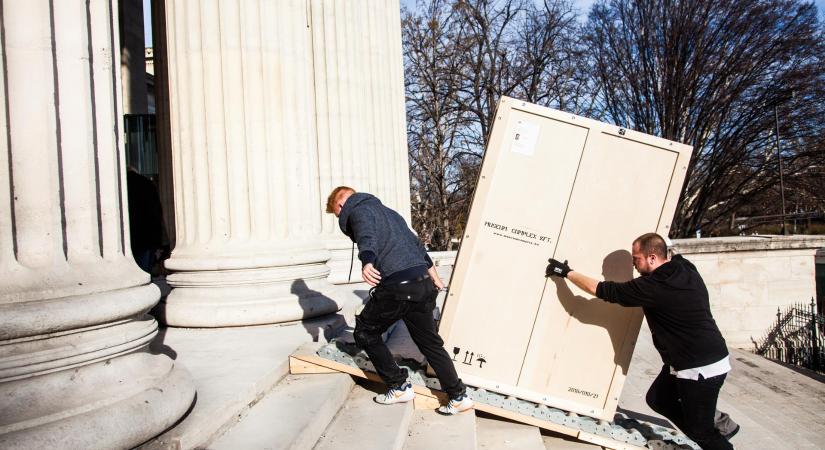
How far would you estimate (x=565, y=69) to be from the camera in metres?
26.9

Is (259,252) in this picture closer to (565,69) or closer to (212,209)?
(212,209)

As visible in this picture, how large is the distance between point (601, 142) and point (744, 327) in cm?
1557

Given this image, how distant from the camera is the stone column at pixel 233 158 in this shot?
5.88 meters

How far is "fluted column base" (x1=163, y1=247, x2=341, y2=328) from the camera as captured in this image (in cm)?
589

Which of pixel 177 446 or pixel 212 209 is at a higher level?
pixel 212 209

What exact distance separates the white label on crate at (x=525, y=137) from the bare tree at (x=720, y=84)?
70.9ft

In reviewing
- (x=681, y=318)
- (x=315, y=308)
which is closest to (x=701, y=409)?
(x=681, y=318)

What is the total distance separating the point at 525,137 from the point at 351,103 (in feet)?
17.6

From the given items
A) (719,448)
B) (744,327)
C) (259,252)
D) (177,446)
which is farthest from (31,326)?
(744,327)

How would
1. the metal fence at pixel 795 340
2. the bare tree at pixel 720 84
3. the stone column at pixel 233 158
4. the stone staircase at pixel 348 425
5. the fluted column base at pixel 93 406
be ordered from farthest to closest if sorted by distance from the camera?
the bare tree at pixel 720 84 → the metal fence at pixel 795 340 → the stone column at pixel 233 158 → the stone staircase at pixel 348 425 → the fluted column base at pixel 93 406

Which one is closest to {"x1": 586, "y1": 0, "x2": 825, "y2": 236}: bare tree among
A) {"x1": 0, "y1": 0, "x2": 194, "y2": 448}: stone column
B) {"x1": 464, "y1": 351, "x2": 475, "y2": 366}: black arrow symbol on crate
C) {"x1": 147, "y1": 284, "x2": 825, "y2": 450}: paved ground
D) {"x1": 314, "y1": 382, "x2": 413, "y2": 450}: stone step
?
{"x1": 147, "y1": 284, "x2": 825, "y2": 450}: paved ground


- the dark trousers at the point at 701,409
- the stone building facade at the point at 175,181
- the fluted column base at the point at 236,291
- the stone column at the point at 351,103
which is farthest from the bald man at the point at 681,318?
the stone column at the point at 351,103

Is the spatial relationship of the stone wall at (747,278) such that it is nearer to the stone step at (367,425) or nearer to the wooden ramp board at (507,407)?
the wooden ramp board at (507,407)

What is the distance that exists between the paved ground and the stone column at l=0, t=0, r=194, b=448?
1.31ft
